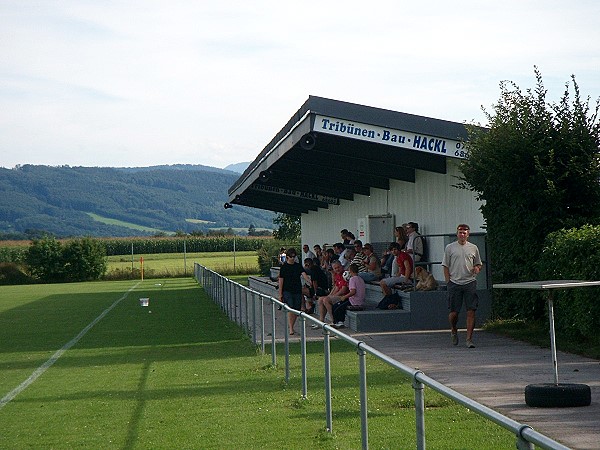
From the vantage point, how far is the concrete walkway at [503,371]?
8.67 m

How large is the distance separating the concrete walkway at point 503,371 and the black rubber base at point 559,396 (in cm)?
7

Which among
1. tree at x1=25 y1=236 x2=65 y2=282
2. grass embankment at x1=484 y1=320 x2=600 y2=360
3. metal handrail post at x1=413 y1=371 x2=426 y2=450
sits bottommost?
grass embankment at x1=484 y1=320 x2=600 y2=360

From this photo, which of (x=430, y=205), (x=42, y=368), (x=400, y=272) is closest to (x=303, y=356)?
(x=42, y=368)

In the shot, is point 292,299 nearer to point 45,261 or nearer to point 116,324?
point 116,324

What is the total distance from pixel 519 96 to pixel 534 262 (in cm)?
300

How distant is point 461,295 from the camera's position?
1574 centimetres

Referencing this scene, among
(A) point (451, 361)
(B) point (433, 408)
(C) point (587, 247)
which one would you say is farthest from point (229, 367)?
(B) point (433, 408)

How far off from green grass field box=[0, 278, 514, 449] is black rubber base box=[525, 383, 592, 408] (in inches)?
64.6

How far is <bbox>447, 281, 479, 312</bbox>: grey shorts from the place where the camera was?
15.6 meters

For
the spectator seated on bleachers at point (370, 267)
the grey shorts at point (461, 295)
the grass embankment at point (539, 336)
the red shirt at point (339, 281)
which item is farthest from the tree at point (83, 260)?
the grey shorts at point (461, 295)

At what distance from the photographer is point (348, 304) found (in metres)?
20.6

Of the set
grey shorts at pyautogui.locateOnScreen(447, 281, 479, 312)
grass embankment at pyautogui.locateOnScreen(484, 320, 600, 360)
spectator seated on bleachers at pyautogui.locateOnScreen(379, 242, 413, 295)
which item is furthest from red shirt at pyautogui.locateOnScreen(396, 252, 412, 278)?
grey shorts at pyautogui.locateOnScreen(447, 281, 479, 312)

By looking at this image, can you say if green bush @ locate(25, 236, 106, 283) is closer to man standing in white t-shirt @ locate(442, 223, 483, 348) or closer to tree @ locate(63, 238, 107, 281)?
tree @ locate(63, 238, 107, 281)

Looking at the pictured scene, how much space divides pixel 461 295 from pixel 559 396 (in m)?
6.32
